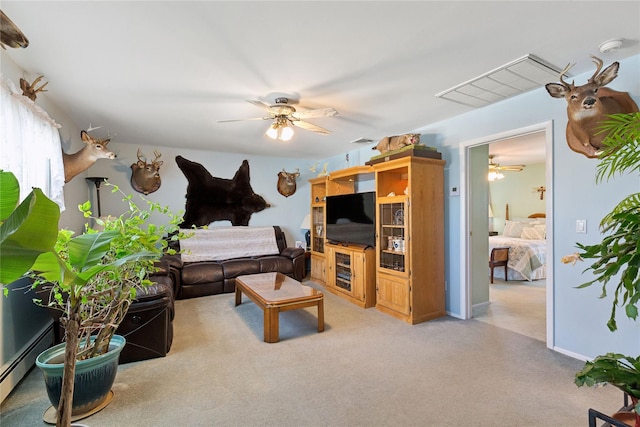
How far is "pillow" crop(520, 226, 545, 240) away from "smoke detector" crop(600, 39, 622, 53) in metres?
4.96

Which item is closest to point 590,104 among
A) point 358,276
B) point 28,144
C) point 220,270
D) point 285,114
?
point 285,114

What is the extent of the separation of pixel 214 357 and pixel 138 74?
243 centimetres

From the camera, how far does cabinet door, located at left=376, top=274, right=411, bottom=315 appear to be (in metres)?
3.38

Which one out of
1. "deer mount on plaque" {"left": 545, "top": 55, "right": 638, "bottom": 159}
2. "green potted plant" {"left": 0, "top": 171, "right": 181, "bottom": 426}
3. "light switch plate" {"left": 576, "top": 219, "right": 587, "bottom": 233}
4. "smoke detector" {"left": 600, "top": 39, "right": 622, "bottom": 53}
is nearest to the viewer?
"green potted plant" {"left": 0, "top": 171, "right": 181, "bottom": 426}

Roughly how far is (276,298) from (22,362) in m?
1.98

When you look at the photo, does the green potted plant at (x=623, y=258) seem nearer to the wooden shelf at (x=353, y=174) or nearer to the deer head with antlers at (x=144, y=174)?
the wooden shelf at (x=353, y=174)

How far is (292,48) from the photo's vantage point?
6.70 feet

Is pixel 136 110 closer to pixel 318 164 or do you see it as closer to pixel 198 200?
pixel 198 200

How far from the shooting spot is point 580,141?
2.37m

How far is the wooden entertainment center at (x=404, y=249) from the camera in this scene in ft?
11.1

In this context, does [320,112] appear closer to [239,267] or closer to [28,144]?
[28,144]

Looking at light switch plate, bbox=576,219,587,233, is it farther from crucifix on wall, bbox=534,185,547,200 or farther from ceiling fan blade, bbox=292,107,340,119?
crucifix on wall, bbox=534,185,547,200

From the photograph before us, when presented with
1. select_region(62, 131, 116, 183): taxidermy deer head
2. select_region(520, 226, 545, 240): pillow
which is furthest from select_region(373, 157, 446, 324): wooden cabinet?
select_region(520, 226, 545, 240): pillow

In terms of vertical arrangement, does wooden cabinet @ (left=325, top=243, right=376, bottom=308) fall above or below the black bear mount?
below
